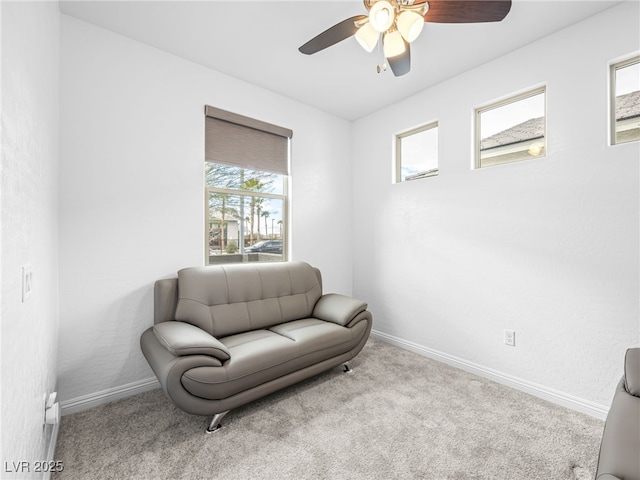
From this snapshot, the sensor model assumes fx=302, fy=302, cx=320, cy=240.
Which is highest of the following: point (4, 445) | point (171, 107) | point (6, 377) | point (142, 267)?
point (171, 107)

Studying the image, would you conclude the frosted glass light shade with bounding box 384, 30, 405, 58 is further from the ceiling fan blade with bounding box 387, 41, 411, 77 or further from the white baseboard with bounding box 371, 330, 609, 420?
the white baseboard with bounding box 371, 330, 609, 420

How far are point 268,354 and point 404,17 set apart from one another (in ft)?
6.91

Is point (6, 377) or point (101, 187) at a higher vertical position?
point (101, 187)

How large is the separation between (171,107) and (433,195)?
2568 mm

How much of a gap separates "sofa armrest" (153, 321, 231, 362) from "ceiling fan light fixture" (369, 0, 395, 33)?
1.97 m

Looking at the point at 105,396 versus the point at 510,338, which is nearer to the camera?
the point at 105,396

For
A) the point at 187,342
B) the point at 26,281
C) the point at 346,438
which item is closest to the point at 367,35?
the point at 26,281

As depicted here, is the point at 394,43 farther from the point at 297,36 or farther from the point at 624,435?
the point at 624,435

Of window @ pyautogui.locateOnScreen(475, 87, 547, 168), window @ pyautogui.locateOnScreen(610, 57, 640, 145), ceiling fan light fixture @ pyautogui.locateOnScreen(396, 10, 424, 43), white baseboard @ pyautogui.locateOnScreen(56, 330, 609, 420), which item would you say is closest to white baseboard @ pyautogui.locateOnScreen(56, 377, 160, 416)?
white baseboard @ pyautogui.locateOnScreen(56, 330, 609, 420)

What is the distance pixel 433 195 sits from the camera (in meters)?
3.09

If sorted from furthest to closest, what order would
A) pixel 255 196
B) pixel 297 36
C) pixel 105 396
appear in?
pixel 255 196 → pixel 297 36 → pixel 105 396

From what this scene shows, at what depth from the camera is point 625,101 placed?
2.06 m

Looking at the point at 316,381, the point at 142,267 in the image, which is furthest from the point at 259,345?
the point at 142,267

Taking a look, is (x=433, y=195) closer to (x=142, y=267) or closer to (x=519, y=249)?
(x=519, y=249)
